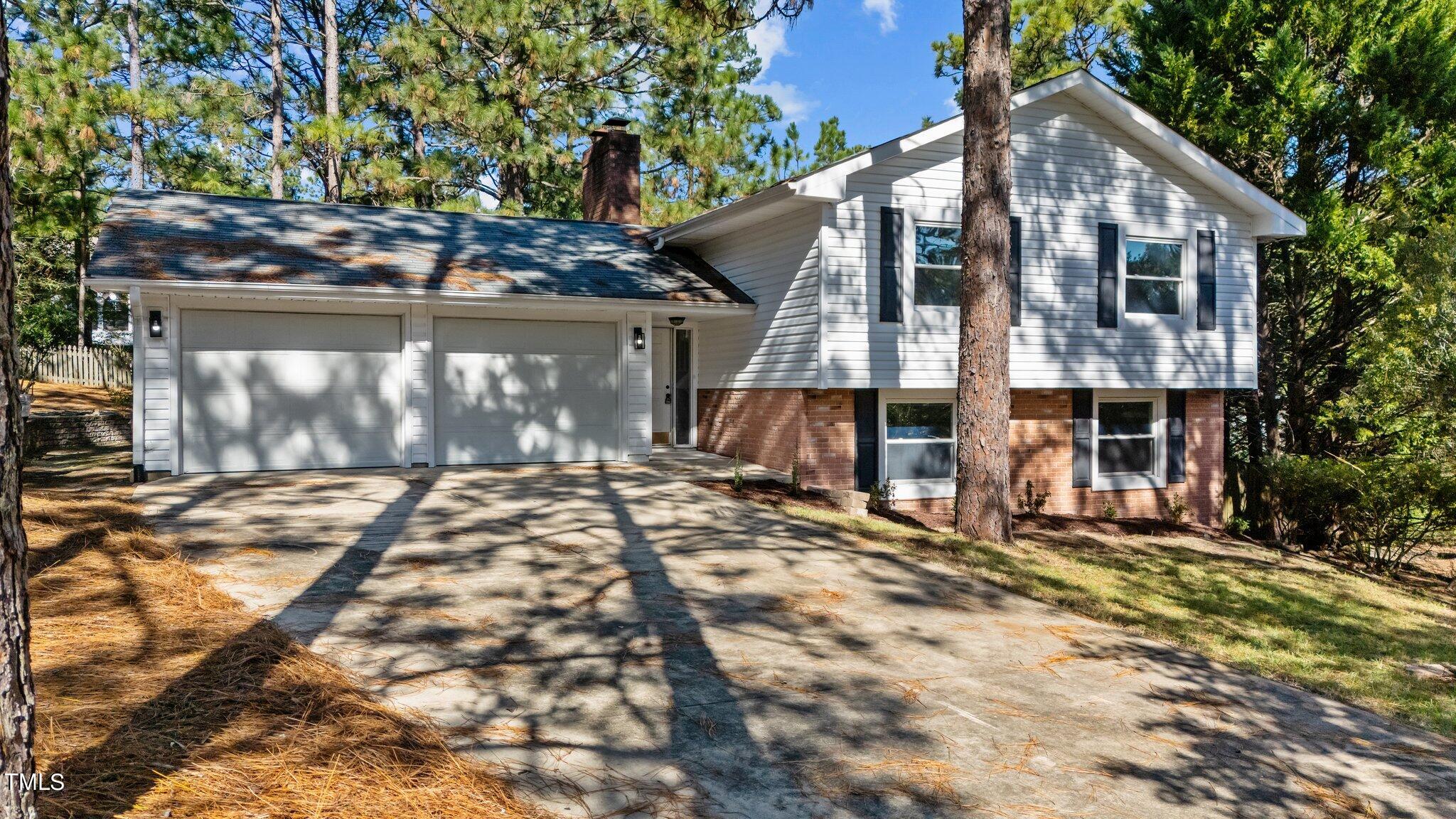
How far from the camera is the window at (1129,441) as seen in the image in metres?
14.3

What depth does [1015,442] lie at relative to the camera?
13.7m

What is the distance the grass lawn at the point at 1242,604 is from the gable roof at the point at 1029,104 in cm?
395

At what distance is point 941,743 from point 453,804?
2045mm

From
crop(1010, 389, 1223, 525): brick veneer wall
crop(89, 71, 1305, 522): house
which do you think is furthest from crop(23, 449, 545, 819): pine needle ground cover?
crop(1010, 389, 1223, 525): brick veneer wall

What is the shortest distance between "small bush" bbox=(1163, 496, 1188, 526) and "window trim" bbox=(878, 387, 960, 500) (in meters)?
3.95

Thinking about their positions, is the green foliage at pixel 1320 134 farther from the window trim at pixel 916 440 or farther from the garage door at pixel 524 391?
the garage door at pixel 524 391

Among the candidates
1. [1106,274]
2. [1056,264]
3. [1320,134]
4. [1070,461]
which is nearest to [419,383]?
[1056,264]

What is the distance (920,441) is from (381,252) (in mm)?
7965

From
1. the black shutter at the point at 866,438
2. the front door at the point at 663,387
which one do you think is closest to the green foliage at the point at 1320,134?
the black shutter at the point at 866,438

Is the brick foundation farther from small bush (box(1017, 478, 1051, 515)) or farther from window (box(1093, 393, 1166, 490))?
window (box(1093, 393, 1166, 490))

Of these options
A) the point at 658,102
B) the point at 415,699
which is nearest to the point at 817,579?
the point at 415,699

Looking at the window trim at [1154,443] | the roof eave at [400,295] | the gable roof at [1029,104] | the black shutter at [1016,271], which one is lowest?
the window trim at [1154,443]

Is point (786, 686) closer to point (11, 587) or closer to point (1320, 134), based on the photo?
point (11, 587)

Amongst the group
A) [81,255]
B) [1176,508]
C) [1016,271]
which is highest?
[81,255]
